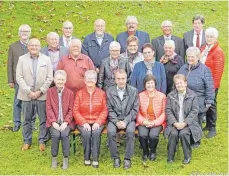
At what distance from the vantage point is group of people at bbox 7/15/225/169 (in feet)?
27.8

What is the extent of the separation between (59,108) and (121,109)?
1025mm

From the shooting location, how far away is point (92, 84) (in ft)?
27.7

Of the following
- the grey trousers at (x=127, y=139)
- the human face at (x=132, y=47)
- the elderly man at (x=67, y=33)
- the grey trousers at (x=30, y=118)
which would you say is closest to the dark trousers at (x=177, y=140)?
the grey trousers at (x=127, y=139)

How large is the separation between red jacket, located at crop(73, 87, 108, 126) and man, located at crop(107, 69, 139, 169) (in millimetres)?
113

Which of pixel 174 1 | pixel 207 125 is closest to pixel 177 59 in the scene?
pixel 207 125

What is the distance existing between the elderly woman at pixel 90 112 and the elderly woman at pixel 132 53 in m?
0.94

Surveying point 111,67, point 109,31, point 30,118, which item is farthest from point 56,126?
point 109,31

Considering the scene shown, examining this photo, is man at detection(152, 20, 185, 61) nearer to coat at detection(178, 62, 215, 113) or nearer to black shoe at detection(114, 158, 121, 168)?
coat at detection(178, 62, 215, 113)

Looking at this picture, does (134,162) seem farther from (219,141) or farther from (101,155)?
(219,141)

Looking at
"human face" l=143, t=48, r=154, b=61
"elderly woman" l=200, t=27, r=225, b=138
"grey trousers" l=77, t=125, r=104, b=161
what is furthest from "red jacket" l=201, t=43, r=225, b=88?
"grey trousers" l=77, t=125, r=104, b=161

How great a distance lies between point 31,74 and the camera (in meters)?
A: 8.83

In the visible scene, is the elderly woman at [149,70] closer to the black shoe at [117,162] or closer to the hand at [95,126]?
the hand at [95,126]

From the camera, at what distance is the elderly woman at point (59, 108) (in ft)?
27.7

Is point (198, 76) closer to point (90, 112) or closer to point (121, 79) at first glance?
point (121, 79)
